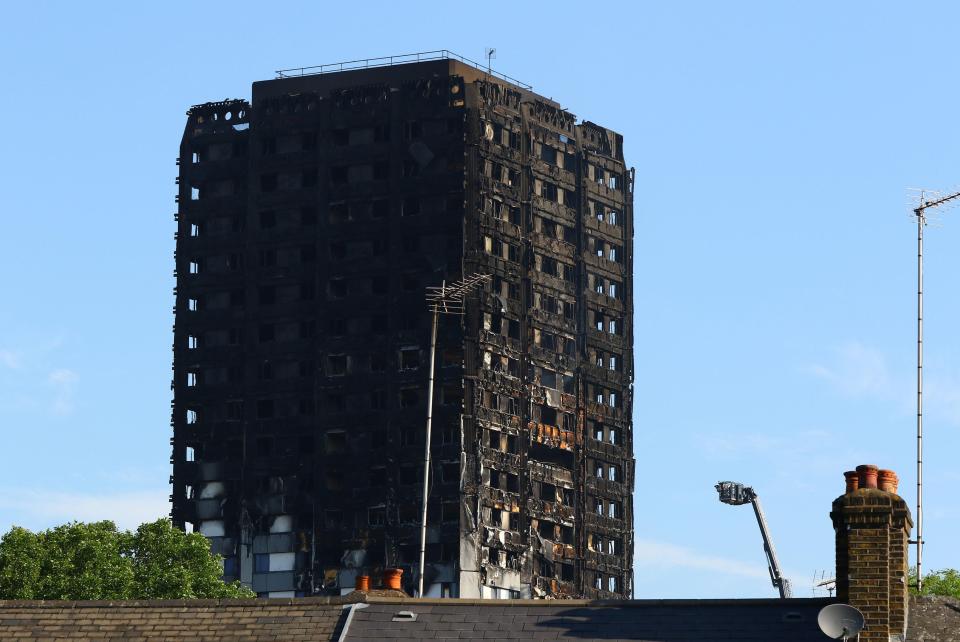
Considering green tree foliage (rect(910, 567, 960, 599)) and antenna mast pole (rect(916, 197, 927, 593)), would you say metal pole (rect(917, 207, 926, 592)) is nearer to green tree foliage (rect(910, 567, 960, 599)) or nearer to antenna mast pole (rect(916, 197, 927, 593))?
antenna mast pole (rect(916, 197, 927, 593))

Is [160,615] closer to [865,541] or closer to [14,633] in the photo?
[14,633]

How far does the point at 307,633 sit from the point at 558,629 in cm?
606

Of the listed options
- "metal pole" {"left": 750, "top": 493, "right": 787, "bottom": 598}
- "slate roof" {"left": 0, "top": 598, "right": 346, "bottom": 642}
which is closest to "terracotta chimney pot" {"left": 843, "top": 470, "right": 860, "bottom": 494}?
"slate roof" {"left": 0, "top": 598, "right": 346, "bottom": 642}

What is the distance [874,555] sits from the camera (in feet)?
183

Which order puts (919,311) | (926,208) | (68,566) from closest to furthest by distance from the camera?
(919,311) < (926,208) < (68,566)

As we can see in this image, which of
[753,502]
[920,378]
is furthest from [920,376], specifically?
[753,502]

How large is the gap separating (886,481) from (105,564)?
95.9 meters

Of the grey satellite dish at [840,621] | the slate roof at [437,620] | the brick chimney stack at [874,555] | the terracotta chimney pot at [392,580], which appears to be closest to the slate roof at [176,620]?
the slate roof at [437,620]

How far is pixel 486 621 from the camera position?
5909 centimetres

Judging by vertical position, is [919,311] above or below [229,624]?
above

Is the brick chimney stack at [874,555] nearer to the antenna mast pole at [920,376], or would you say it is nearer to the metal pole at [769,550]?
the antenna mast pole at [920,376]

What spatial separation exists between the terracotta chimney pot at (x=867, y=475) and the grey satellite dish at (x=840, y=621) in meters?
3.31

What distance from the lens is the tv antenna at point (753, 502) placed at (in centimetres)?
15438

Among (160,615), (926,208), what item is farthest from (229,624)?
(926,208)
